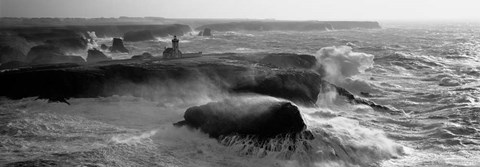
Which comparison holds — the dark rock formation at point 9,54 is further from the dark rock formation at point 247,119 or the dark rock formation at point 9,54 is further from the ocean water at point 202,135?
the dark rock formation at point 247,119

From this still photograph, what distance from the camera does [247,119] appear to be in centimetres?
1228

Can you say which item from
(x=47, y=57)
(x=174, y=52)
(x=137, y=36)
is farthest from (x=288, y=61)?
(x=137, y=36)

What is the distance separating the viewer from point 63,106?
48.0ft

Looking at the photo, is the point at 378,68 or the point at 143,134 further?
the point at 378,68

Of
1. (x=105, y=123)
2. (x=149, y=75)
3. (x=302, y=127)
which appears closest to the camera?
(x=302, y=127)

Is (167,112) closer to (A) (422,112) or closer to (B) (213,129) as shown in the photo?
(B) (213,129)

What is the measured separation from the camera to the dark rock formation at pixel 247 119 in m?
11.9

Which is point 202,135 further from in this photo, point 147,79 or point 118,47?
point 118,47

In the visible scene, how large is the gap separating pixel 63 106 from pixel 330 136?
30.4ft

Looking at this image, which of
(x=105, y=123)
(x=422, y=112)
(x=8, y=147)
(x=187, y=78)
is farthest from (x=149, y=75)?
(x=422, y=112)

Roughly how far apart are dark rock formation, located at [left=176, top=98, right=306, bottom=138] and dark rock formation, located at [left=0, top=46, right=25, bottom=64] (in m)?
28.4

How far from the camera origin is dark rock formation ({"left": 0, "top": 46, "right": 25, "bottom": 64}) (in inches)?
1371

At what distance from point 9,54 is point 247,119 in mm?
30984

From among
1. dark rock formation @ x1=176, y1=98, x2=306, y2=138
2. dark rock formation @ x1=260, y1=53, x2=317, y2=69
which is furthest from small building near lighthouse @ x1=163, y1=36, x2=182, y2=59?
dark rock formation @ x1=176, y1=98, x2=306, y2=138
